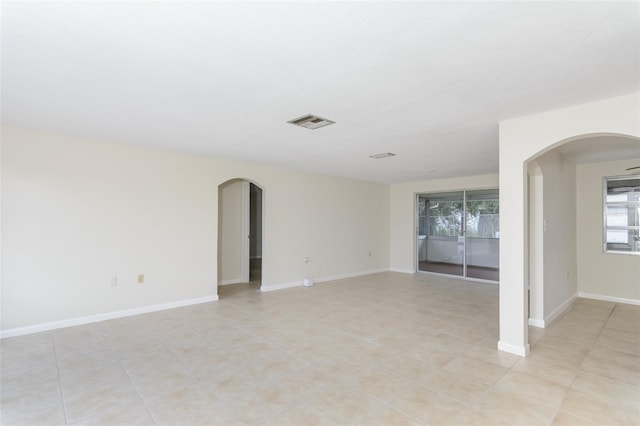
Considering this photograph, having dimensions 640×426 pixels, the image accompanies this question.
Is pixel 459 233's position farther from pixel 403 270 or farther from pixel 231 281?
pixel 231 281

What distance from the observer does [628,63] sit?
2.06 metres

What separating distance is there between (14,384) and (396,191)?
A: 7.72 m

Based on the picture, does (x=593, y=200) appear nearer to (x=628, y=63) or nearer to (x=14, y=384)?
(x=628, y=63)

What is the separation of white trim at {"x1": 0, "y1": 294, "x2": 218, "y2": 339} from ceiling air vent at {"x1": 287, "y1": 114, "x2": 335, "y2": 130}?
332 cm

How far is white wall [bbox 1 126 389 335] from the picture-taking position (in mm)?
3633

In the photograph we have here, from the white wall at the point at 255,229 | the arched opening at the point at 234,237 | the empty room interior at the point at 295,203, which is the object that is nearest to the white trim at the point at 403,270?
the empty room interior at the point at 295,203

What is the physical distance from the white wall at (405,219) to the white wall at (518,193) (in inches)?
171

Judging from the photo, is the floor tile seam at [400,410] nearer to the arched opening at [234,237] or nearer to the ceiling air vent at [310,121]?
the ceiling air vent at [310,121]

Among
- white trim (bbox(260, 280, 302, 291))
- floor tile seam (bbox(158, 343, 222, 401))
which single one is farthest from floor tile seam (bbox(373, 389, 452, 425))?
white trim (bbox(260, 280, 302, 291))

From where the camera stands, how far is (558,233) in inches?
181

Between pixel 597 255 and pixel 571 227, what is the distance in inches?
29.0

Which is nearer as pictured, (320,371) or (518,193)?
(320,371)

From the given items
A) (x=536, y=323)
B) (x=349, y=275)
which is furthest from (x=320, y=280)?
(x=536, y=323)

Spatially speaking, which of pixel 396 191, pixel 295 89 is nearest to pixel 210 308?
pixel 295 89
